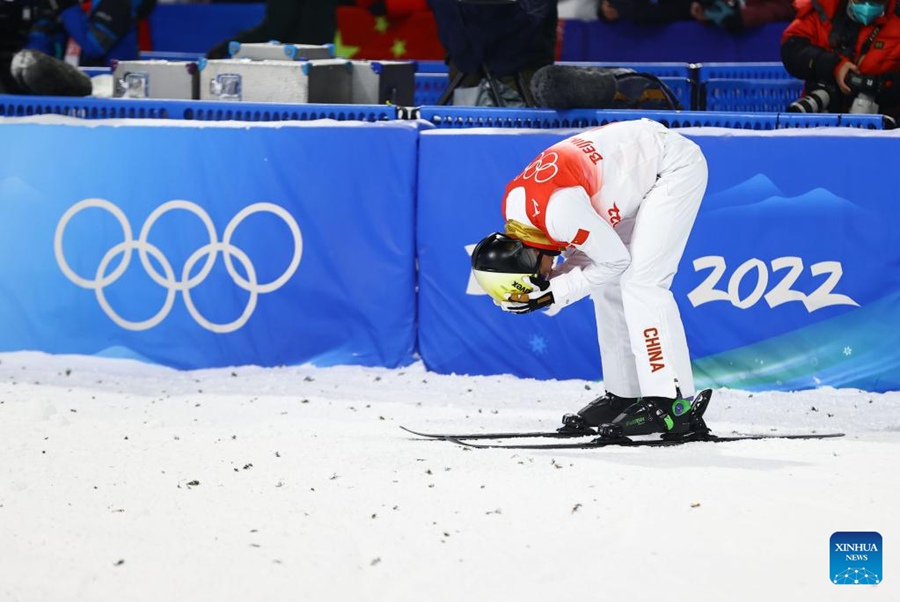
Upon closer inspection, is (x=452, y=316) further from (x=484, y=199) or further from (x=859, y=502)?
(x=859, y=502)

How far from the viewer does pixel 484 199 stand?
7.23 metres

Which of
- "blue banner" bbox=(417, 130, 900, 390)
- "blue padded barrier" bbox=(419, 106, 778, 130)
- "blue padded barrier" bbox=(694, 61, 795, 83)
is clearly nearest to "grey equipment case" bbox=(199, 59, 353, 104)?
"blue padded barrier" bbox=(419, 106, 778, 130)

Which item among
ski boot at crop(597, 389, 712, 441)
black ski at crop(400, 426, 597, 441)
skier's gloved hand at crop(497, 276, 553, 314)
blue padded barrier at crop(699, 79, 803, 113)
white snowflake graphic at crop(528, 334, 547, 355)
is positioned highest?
skier's gloved hand at crop(497, 276, 553, 314)

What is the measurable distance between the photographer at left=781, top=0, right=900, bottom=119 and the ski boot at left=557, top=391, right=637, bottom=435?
2.80 m

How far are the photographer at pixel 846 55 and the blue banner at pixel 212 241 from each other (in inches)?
108

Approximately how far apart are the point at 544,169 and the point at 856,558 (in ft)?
7.34

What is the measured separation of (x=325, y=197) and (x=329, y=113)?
63cm

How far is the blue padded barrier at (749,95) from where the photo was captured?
9859 mm

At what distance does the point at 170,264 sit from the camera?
7508mm

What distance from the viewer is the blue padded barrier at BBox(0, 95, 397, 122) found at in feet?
25.3

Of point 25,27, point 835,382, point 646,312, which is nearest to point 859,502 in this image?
point 646,312

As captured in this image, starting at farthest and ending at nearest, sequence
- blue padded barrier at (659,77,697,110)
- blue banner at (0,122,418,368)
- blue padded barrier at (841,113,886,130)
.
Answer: blue padded barrier at (659,77,697,110) < blue banner at (0,122,418,368) < blue padded barrier at (841,113,886,130)

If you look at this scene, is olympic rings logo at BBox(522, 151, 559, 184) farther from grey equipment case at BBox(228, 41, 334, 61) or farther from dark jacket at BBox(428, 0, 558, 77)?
grey equipment case at BBox(228, 41, 334, 61)

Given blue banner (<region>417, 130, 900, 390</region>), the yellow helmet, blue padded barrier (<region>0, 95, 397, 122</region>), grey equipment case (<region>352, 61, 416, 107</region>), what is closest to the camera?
the yellow helmet
